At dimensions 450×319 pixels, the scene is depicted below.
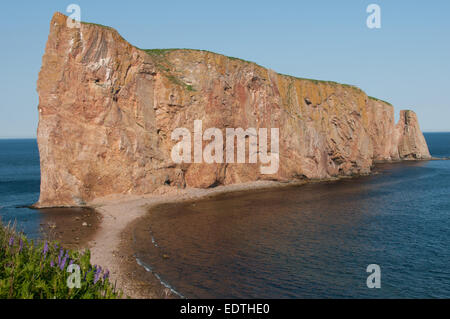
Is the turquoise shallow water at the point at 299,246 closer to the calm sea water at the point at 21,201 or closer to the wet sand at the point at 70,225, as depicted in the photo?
the wet sand at the point at 70,225

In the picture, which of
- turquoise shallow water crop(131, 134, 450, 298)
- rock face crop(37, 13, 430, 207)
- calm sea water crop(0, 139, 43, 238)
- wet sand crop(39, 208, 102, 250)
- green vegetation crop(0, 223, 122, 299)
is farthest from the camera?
rock face crop(37, 13, 430, 207)

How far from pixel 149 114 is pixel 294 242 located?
80.6ft

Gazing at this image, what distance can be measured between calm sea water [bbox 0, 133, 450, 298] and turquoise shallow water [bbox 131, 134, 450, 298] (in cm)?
6

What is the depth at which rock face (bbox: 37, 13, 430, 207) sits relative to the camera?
120 ft

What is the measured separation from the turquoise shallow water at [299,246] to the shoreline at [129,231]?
2.61ft

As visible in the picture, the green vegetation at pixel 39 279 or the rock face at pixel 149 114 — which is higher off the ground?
the rock face at pixel 149 114

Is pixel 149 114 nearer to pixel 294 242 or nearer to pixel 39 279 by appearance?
pixel 294 242

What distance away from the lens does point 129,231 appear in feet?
93.6

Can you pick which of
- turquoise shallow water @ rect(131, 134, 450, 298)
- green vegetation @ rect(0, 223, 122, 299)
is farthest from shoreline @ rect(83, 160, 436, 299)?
green vegetation @ rect(0, 223, 122, 299)

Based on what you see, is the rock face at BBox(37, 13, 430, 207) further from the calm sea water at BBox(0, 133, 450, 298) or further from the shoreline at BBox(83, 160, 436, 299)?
the calm sea water at BBox(0, 133, 450, 298)

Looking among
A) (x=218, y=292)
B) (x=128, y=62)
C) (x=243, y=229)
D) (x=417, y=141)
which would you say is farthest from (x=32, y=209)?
(x=417, y=141)

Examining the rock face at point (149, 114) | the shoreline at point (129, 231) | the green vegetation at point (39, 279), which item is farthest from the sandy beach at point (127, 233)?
the green vegetation at point (39, 279)

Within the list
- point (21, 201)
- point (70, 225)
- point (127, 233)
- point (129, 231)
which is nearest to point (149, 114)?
point (21, 201)

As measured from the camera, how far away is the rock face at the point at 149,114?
3669 centimetres
